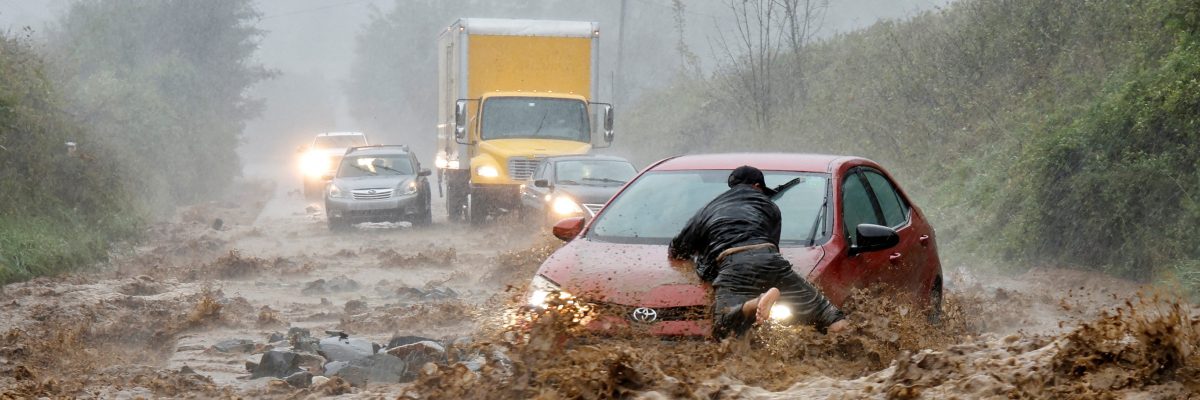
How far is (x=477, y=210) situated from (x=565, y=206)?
5662mm

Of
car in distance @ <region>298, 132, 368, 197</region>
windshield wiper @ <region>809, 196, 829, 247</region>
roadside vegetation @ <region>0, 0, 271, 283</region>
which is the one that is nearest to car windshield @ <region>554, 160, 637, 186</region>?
roadside vegetation @ <region>0, 0, 271, 283</region>

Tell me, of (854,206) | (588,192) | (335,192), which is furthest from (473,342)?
(335,192)

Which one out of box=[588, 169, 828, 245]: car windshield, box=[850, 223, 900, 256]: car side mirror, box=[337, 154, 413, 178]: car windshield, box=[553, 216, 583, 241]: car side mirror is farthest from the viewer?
box=[337, 154, 413, 178]: car windshield

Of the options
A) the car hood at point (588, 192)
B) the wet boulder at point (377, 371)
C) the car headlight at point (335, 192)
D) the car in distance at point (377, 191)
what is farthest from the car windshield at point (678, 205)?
the car headlight at point (335, 192)

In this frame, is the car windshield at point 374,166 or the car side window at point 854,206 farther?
the car windshield at point 374,166

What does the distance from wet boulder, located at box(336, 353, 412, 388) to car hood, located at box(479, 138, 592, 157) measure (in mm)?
14176

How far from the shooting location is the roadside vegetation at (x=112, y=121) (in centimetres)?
1686

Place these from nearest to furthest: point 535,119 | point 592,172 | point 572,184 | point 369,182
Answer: point 572,184
point 592,172
point 535,119
point 369,182

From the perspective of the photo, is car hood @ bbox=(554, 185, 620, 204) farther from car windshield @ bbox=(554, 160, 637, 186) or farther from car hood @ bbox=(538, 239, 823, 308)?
car hood @ bbox=(538, 239, 823, 308)

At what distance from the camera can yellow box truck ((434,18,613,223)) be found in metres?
23.4

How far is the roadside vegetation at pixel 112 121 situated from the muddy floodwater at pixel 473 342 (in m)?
0.93

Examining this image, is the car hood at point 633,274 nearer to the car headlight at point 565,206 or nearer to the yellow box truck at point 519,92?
the car headlight at point 565,206

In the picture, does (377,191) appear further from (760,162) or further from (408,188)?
(760,162)

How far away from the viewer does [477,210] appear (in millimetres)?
23516
